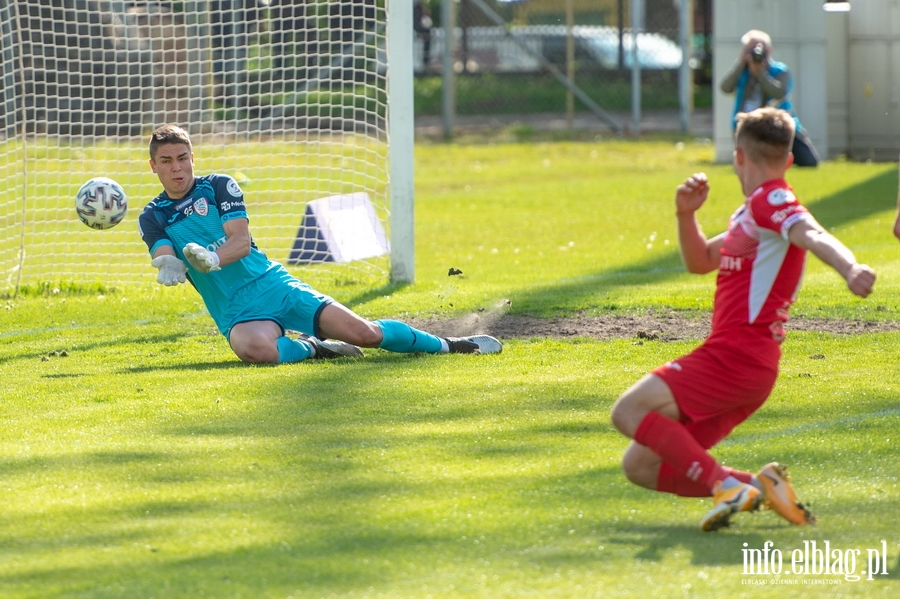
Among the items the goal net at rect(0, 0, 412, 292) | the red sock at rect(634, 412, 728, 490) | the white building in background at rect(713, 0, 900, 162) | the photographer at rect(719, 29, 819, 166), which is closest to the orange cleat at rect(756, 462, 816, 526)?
the red sock at rect(634, 412, 728, 490)

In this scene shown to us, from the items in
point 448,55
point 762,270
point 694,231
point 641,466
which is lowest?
point 641,466

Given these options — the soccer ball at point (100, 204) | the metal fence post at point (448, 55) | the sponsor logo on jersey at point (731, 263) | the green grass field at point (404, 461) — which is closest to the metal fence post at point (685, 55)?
the metal fence post at point (448, 55)

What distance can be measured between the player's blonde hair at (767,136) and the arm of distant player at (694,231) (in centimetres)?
19

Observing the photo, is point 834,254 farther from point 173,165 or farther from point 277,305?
point 173,165

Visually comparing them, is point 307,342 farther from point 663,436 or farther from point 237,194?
point 663,436

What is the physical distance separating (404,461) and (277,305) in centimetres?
Result: 211

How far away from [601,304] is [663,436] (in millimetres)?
4146

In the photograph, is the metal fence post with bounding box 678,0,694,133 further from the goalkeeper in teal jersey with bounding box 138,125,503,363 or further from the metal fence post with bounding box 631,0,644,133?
the goalkeeper in teal jersey with bounding box 138,125,503,363

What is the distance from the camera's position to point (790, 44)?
666 inches

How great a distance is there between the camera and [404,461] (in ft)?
14.4

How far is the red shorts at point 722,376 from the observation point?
3742 mm

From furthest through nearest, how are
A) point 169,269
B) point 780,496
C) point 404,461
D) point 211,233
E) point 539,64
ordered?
point 539,64 < point 211,233 < point 169,269 < point 404,461 < point 780,496

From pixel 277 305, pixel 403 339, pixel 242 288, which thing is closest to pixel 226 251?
pixel 242 288

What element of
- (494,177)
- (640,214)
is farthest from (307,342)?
(494,177)
